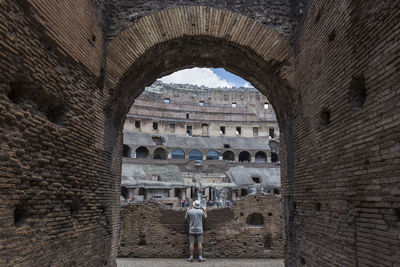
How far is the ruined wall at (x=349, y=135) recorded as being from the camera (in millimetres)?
3416

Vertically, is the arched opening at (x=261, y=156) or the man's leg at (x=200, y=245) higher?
the arched opening at (x=261, y=156)

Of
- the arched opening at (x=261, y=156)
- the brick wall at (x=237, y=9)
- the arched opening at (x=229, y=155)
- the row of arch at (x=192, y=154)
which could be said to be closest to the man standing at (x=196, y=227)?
the brick wall at (x=237, y=9)

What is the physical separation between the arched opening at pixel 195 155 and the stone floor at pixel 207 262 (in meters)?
28.1

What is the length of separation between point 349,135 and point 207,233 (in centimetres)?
708

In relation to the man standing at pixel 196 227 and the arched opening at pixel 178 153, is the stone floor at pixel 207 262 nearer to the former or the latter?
the man standing at pixel 196 227

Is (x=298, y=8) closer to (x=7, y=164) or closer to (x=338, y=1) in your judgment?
(x=338, y=1)

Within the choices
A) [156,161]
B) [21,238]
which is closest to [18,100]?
[21,238]

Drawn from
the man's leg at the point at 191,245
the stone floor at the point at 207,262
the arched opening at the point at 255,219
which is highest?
the arched opening at the point at 255,219

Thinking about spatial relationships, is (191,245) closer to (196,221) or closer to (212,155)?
(196,221)

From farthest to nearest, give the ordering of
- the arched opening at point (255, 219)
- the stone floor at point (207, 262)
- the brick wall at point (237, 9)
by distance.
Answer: the arched opening at point (255, 219) < the stone floor at point (207, 262) < the brick wall at point (237, 9)

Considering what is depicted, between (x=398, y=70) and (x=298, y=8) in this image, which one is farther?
(x=298, y=8)

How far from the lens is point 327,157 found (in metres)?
5.00

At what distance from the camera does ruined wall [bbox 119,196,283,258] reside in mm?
10148

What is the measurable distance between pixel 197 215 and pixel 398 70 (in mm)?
7373
